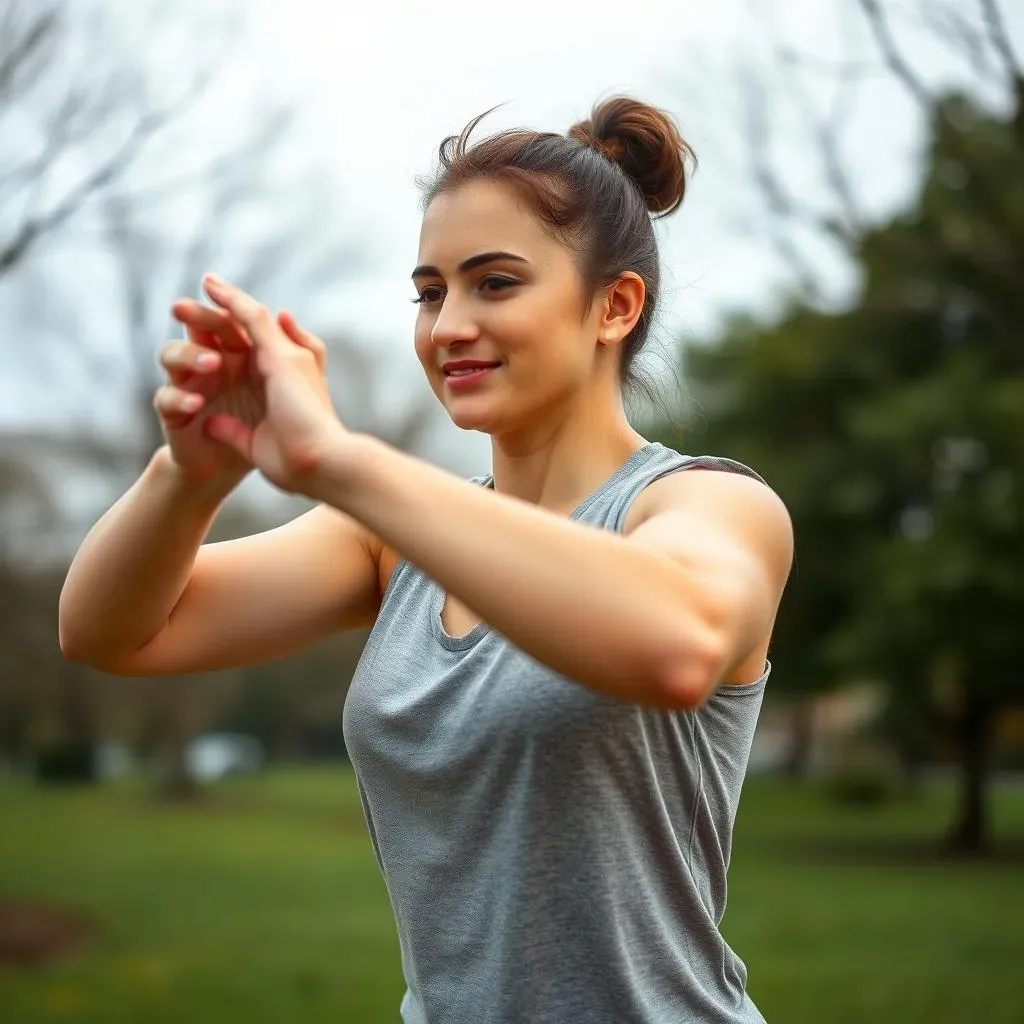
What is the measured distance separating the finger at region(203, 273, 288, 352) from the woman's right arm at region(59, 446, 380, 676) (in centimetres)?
27

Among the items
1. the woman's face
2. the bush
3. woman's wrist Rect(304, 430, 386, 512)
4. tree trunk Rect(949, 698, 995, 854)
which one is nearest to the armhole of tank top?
the woman's face

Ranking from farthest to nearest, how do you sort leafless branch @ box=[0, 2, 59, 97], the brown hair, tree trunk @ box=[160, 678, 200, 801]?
tree trunk @ box=[160, 678, 200, 801]
leafless branch @ box=[0, 2, 59, 97]
the brown hair

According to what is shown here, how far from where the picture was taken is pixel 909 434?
14.8 m

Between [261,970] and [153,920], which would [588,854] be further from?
[153,920]

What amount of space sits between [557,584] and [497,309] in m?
0.51

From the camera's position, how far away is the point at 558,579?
4.18 ft

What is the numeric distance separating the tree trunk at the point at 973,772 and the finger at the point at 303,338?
714 inches

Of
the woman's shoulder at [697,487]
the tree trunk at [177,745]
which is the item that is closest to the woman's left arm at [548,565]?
the woman's shoulder at [697,487]

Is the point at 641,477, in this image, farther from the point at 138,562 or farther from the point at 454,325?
the point at 138,562

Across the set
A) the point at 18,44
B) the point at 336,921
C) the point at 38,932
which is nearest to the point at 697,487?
the point at 18,44

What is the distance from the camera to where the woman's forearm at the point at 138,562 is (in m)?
1.70

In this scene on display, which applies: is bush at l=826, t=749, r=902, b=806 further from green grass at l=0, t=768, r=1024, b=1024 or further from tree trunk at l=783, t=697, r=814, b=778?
tree trunk at l=783, t=697, r=814, b=778

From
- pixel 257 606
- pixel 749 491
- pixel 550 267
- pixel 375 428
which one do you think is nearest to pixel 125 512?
pixel 257 606

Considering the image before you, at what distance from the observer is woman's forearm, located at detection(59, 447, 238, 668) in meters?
1.70
